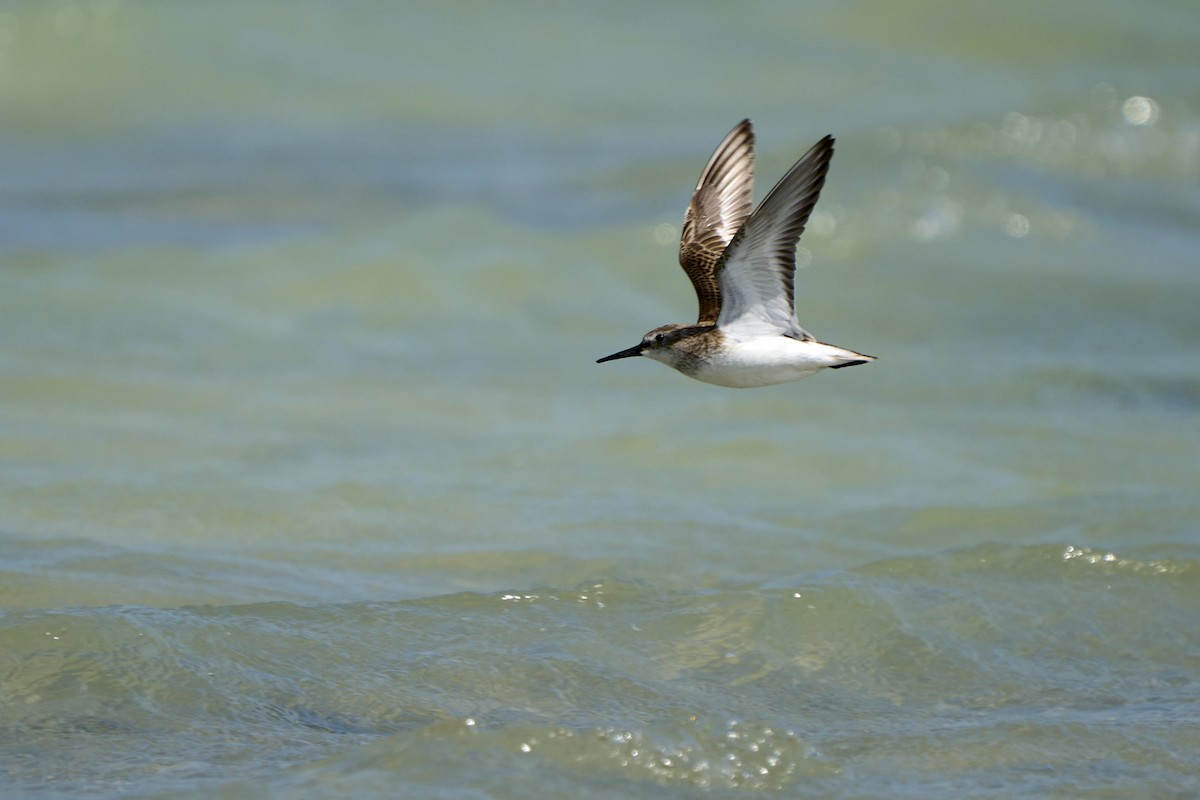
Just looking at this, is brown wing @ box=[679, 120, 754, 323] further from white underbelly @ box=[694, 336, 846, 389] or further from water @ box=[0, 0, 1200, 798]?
water @ box=[0, 0, 1200, 798]

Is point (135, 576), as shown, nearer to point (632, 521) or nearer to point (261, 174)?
point (632, 521)

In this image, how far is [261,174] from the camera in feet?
56.2

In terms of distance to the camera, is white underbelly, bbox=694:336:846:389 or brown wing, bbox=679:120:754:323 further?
brown wing, bbox=679:120:754:323

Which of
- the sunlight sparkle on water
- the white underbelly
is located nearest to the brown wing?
the white underbelly

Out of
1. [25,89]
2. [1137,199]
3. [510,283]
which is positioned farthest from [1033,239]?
[25,89]

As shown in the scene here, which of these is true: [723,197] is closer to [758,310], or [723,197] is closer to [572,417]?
[758,310]

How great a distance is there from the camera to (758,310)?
262 inches

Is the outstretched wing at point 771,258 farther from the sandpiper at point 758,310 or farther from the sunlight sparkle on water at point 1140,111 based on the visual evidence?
the sunlight sparkle on water at point 1140,111

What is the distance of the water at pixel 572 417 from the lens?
5.86 m

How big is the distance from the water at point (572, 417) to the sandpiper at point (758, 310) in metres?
1.16

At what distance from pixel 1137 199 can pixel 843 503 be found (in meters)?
8.74

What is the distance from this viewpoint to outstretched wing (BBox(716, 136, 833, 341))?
6.04 metres

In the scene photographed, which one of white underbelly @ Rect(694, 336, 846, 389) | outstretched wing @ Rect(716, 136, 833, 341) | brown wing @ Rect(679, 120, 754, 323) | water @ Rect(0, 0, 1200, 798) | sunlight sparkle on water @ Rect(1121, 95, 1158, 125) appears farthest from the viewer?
sunlight sparkle on water @ Rect(1121, 95, 1158, 125)

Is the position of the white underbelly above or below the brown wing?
below
